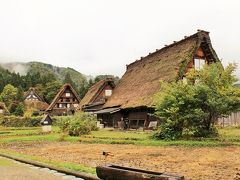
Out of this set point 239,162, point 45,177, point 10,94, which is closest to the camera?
point 45,177

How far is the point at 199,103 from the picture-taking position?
22500mm

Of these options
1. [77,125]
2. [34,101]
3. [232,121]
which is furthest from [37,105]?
[232,121]

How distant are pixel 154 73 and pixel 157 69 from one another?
608 millimetres

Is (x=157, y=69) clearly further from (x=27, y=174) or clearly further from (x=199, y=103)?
(x=27, y=174)

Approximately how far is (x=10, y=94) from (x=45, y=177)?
89807 millimetres

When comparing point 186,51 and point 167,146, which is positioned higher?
point 186,51

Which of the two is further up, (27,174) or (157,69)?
(157,69)

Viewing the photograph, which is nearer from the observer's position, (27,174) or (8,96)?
(27,174)

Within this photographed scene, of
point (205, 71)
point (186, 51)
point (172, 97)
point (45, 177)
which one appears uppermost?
point (186, 51)

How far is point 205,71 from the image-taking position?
76.9ft

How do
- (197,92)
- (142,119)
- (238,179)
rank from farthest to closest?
(142,119), (197,92), (238,179)

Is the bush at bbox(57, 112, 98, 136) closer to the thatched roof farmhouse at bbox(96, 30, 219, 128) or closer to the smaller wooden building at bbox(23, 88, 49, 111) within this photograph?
the thatched roof farmhouse at bbox(96, 30, 219, 128)

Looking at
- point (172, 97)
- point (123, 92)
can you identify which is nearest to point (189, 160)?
point (172, 97)

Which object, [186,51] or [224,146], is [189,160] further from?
[186,51]
